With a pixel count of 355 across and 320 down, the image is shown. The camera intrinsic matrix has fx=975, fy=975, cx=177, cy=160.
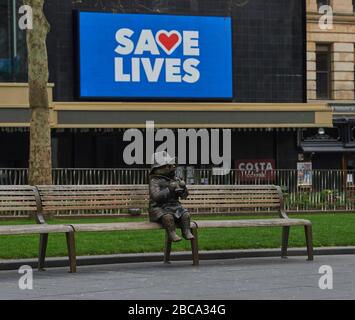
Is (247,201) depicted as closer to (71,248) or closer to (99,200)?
(99,200)

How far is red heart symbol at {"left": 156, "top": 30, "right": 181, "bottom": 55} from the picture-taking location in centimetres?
3475

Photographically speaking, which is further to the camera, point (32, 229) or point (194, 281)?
point (32, 229)

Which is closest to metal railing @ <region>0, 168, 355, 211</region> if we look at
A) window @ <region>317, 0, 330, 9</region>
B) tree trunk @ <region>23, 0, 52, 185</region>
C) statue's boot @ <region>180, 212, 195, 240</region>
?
tree trunk @ <region>23, 0, 52, 185</region>

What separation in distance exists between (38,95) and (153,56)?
11684mm

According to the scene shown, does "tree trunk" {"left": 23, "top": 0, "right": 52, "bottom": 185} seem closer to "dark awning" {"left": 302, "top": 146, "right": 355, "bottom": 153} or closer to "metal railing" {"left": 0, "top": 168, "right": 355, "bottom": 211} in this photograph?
"metal railing" {"left": 0, "top": 168, "right": 355, "bottom": 211}

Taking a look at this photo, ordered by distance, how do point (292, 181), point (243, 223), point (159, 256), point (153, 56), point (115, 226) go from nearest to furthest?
point (115, 226), point (243, 223), point (159, 256), point (292, 181), point (153, 56)

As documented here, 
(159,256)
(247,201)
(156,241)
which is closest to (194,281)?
(159,256)

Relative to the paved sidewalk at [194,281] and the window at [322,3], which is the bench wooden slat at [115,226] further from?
the window at [322,3]

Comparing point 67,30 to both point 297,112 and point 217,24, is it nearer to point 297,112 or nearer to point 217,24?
point 217,24

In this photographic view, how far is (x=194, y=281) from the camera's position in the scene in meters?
11.8

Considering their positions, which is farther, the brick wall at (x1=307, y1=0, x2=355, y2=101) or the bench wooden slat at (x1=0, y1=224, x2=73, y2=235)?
the brick wall at (x1=307, y1=0, x2=355, y2=101)

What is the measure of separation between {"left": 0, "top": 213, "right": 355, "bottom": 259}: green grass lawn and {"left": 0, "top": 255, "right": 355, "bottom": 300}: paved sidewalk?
3.17 ft

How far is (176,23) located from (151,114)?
3.67 meters
